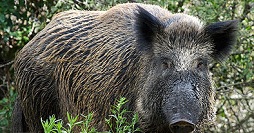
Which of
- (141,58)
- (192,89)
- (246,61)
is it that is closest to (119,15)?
(141,58)

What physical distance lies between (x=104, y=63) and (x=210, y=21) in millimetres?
2146

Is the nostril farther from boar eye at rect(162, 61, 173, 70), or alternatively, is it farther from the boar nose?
boar eye at rect(162, 61, 173, 70)

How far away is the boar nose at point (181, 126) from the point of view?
4.88 meters

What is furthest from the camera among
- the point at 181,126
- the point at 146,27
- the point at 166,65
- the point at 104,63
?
the point at 104,63

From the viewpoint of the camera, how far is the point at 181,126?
16.3 feet

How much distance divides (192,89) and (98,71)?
1.46 m

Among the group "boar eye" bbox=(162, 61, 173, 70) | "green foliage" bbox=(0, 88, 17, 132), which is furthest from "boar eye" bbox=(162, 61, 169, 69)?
"green foliage" bbox=(0, 88, 17, 132)

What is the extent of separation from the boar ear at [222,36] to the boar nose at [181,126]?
0.95m

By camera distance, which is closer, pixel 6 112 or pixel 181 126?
pixel 181 126

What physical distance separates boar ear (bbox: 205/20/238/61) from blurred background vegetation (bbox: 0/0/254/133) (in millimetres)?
2061

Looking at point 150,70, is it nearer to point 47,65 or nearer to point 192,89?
point 192,89

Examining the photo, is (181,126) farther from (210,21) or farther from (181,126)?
(210,21)

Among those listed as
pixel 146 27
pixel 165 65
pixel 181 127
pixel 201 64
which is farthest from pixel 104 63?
pixel 181 127

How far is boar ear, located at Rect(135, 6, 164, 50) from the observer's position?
18.6 feet
